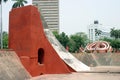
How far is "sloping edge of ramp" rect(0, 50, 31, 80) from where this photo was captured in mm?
16906

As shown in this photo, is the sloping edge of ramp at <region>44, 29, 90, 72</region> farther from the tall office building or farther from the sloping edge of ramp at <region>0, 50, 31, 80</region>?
the tall office building

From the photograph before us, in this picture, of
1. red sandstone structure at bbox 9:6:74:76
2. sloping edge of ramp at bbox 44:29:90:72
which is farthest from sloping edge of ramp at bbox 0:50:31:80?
sloping edge of ramp at bbox 44:29:90:72

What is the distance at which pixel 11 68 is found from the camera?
17984 mm

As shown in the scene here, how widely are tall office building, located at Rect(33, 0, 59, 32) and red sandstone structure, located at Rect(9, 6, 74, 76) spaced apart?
89.3 m

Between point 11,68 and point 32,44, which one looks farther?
point 32,44

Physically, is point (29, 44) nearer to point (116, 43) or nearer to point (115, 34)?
point (116, 43)

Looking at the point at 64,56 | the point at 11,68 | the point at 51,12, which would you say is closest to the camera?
the point at 11,68

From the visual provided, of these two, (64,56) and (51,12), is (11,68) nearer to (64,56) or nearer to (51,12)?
(64,56)

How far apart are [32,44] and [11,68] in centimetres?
407

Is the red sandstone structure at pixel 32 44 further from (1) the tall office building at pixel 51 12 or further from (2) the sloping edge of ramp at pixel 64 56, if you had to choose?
(1) the tall office building at pixel 51 12

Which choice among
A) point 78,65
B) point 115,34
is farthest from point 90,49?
point 115,34

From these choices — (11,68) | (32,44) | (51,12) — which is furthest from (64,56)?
(51,12)

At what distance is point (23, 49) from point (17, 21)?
7.80 ft

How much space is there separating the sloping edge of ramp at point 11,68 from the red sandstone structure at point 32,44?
1.27 m
